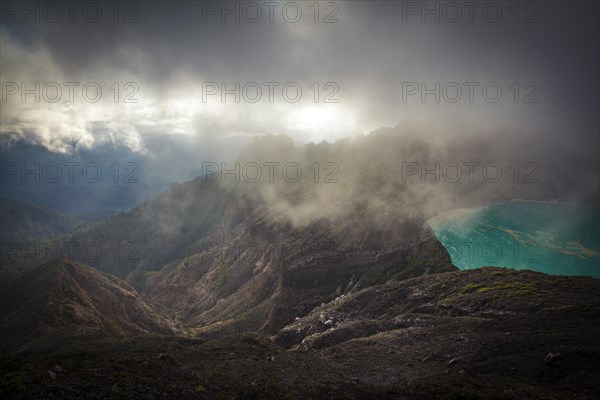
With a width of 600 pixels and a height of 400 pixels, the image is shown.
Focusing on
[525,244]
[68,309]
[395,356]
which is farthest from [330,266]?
[525,244]

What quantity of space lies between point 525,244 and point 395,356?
454 feet

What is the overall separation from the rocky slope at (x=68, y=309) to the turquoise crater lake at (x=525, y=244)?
140093 millimetres

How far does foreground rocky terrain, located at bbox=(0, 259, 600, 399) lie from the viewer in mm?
51500

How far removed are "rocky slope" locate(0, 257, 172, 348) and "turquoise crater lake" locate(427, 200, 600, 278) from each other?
140 metres

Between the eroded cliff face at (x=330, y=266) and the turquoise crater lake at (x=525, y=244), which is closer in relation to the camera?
the eroded cliff face at (x=330, y=266)

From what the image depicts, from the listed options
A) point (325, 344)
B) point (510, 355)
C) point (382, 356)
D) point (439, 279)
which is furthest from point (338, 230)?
point (510, 355)

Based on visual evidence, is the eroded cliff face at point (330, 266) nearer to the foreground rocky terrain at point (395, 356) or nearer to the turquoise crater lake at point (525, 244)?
the turquoise crater lake at point (525, 244)

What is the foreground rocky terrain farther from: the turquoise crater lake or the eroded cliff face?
the turquoise crater lake

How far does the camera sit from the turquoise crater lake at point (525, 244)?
161625mm

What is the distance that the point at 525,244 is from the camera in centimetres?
17775

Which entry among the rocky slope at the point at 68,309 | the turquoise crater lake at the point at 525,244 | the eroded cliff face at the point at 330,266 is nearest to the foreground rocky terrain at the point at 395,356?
the rocky slope at the point at 68,309

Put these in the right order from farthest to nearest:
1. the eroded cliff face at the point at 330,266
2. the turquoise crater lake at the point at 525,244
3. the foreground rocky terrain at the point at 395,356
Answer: the turquoise crater lake at the point at 525,244
the eroded cliff face at the point at 330,266
the foreground rocky terrain at the point at 395,356

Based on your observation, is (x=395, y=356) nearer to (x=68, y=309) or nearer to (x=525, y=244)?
(x=68, y=309)

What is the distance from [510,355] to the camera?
61.7m
